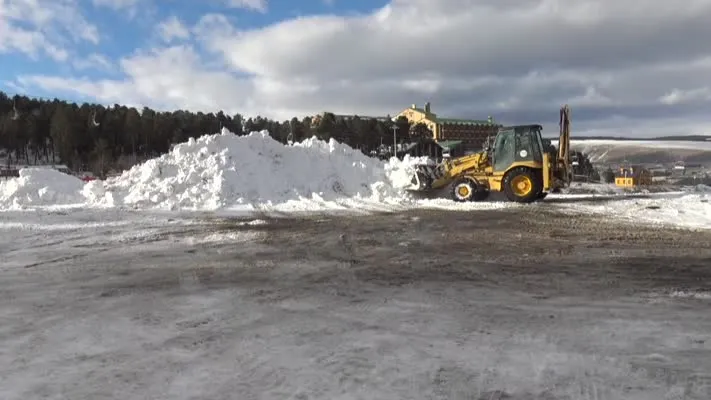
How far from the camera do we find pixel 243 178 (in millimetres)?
21125

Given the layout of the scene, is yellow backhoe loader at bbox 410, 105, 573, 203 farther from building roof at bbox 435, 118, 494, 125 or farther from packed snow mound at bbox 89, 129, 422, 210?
building roof at bbox 435, 118, 494, 125

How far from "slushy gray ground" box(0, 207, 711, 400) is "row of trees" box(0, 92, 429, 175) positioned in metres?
62.8

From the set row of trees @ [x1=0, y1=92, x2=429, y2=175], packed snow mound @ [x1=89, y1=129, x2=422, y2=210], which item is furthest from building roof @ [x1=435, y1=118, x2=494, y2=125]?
packed snow mound @ [x1=89, y1=129, x2=422, y2=210]

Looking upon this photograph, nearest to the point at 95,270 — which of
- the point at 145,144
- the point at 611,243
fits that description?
the point at 611,243

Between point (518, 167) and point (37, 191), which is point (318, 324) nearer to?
point (518, 167)

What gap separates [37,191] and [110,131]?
6166 cm

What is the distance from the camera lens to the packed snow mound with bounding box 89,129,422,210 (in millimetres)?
19672

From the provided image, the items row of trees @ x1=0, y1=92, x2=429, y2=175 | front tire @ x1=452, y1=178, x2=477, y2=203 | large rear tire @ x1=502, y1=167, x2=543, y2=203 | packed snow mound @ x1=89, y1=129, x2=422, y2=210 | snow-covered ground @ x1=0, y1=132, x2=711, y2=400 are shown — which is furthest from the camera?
row of trees @ x1=0, y1=92, x2=429, y2=175

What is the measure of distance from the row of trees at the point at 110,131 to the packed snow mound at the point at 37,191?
47.0 m

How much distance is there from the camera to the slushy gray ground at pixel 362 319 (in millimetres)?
3860

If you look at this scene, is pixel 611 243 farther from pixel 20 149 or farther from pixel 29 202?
pixel 20 149

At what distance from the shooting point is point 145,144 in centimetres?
8031

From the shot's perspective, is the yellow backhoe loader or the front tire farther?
the front tire

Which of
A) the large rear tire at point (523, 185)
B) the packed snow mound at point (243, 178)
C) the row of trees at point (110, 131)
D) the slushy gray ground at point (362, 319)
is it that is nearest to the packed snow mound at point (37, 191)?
the packed snow mound at point (243, 178)
